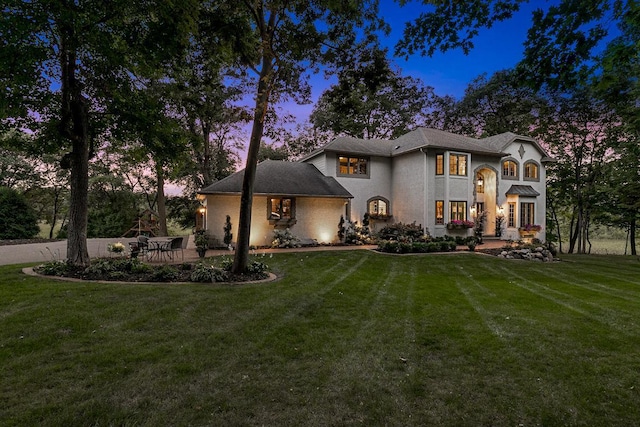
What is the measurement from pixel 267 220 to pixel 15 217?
1571 centimetres

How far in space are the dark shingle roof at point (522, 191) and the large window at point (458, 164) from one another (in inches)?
164

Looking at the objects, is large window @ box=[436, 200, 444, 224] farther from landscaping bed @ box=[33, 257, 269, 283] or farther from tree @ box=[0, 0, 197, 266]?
tree @ box=[0, 0, 197, 266]

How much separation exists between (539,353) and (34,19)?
11.3 m

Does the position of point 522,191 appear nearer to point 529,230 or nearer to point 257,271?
point 529,230

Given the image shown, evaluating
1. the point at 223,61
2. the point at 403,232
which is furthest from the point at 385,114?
the point at 223,61

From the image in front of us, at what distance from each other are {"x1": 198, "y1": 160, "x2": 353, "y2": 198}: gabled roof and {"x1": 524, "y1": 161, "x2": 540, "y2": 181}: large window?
13.2m

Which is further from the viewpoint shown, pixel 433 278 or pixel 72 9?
pixel 433 278

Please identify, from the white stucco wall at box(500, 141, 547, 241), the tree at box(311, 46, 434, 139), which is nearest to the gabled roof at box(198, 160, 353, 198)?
the tree at box(311, 46, 434, 139)

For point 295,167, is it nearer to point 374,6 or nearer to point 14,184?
point 374,6

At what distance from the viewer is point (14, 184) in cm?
2080

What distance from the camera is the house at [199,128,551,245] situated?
52.7 ft

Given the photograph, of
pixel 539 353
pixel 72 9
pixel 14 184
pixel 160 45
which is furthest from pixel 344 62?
pixel 14 184

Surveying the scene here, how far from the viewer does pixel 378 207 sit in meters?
19.9

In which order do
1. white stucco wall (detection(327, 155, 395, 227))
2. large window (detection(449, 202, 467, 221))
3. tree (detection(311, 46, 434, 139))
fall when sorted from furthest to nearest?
tree (detection(311, 46, 434, 139)) < white stucco wall (detection(327, 155, 395, 227)) < large window (detection(449, 202, 467, 221))
